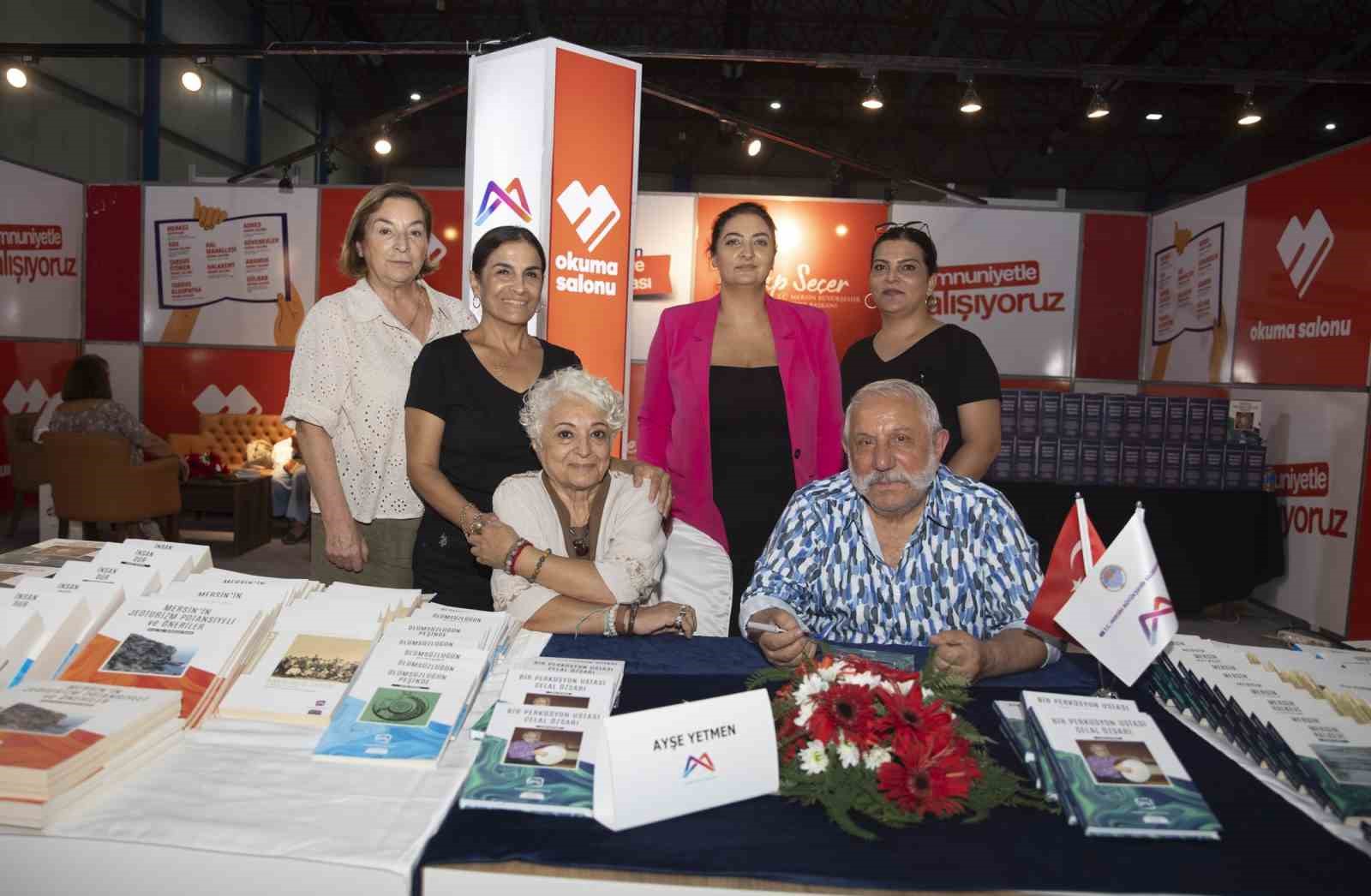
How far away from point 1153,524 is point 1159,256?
276 cm

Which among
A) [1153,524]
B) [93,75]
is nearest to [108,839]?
[1153,524]

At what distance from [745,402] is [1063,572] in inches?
44.6

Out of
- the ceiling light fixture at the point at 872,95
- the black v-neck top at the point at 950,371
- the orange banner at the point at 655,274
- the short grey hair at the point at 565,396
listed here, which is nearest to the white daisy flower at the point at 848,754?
the short grey hair at the point at 565,396

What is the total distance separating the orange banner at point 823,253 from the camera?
736 cm

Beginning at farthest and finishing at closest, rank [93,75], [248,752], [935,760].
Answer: [93,75], [248,752], [935,760]

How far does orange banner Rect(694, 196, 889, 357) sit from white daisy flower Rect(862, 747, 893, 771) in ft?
20.9

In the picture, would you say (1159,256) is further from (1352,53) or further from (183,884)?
(183,884)

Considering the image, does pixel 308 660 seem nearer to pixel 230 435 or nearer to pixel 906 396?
pixel 906 396

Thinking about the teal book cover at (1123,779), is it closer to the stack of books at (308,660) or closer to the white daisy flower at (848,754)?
the white daisy flower at (848,754)

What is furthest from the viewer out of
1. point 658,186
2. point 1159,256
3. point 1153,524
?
point 658,186

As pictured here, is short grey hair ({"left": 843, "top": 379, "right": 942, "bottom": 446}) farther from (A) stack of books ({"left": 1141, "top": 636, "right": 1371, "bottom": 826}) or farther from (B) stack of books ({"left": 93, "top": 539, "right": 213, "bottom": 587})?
(B) stack of books ({"left": 93, "top": 539, "right": 213, "bottom": 587})

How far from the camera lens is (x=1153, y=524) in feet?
17.4

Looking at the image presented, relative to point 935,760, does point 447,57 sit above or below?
above

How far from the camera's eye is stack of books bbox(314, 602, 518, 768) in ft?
4.17
